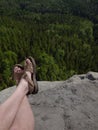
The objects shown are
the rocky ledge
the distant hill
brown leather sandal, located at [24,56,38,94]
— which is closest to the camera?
brown leather sandal, located at [24,56,38,94]

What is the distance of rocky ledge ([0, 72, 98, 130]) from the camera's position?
6906 mm

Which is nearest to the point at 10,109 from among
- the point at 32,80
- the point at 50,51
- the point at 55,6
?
the point at 32,80

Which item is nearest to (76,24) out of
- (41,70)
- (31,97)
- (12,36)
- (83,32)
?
(83,32)

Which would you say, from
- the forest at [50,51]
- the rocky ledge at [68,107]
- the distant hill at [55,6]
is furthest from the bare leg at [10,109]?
the distant hill at [55,6]

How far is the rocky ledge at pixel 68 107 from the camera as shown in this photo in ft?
22.7

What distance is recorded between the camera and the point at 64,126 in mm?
6887

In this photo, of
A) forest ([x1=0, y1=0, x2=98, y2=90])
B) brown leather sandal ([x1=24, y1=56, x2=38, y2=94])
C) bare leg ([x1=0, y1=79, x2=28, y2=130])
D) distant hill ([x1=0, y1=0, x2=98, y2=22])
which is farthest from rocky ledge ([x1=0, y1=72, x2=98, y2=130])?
distant hill ([x1=0, y1=0, x2=98, y2=22])

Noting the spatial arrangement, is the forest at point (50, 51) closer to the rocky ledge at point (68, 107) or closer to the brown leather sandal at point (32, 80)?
the rocky ledge at point (68, 107)

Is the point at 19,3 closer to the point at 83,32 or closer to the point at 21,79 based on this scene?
the point at 83,32

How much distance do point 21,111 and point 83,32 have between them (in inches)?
3801

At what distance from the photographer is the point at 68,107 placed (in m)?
7.53

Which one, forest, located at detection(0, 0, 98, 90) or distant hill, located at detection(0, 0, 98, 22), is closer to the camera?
forest, located at detection(0, 0, 98, 90)

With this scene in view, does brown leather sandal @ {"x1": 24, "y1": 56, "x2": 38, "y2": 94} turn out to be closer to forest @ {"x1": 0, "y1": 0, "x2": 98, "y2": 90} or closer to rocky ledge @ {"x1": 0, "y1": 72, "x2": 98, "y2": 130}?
rocky ledge @ {"x1": 0, "y1": 72, "x2": 98, "y2": 130}

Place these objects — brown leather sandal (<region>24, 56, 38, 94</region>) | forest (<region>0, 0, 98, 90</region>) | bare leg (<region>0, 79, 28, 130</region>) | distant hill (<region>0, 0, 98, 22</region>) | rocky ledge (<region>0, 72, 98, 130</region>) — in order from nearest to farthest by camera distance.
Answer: bare leg (<region>0, 79, 28, 130</region>) → brown leather sandal (<region>24, 56, 38, 94</region>) → rocky ledge (<region>0, 72, 98, 130</region>) → forest (<region>0, 0, 98, 90</region>) → distant hill (<region>0, 0, 98, 22</region>)
